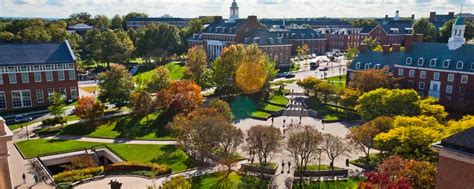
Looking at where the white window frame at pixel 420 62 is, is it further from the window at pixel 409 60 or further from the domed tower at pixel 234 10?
the domed tower at pixel 234 10

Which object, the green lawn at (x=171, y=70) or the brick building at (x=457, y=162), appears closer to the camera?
the brick building at (x=457, y=162)

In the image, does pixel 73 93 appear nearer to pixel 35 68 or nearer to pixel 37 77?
pixel 37 77

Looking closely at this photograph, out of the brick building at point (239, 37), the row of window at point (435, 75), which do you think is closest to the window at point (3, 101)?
the brick building at point (239, 37)

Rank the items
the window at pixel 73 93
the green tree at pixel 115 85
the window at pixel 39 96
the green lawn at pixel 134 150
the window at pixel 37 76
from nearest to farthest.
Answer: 1. the green lawn at pixel 134 150
2. the green tree at pixel 115 85
3. the window at pixel 37 76
4. the window at pixel 39 96
5. the window at pixel 73 93

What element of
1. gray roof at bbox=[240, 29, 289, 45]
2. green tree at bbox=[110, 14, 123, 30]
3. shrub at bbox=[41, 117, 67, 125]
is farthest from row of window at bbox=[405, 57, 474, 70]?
green tree at bbox=[110, 14, 123, 30]

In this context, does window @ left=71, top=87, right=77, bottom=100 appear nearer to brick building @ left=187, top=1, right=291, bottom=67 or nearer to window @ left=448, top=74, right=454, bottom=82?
brick building @ left=187, top=1, right=291, bottom=67

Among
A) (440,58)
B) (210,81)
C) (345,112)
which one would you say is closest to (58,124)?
(210,81)
